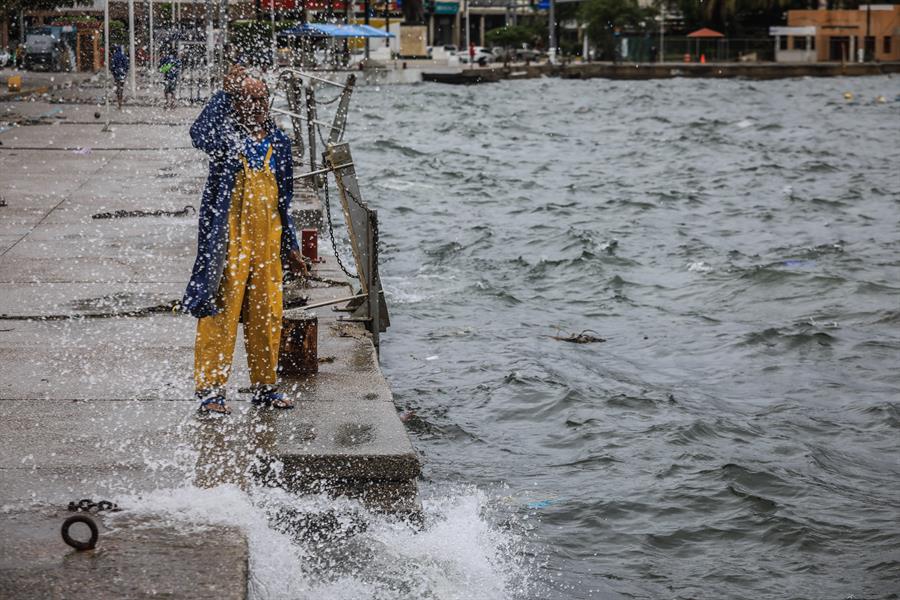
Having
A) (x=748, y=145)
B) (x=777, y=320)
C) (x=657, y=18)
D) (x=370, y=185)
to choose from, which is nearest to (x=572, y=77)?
(x=657, y=18)

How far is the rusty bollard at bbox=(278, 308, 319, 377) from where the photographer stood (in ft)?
24.2

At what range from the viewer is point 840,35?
97312 millimetres

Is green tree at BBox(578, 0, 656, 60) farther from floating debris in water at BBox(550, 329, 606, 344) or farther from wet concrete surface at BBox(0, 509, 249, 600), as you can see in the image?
wet concrete surface at BBox(0, 509, 249, 600)

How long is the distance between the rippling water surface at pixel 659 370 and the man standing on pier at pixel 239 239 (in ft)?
4.46

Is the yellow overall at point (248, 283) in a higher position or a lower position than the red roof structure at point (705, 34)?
lower

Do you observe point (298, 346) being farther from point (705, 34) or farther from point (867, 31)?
point (867, 31)

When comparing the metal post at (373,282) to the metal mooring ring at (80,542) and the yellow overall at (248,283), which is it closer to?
the yellow overall at (248,283)

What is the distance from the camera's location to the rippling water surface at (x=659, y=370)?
6891 mm

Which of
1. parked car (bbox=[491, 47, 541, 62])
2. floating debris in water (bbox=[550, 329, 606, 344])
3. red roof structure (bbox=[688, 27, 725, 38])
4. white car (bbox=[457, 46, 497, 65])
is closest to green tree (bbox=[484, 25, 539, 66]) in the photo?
parked car (bbox=[491, 47, 541, 62])

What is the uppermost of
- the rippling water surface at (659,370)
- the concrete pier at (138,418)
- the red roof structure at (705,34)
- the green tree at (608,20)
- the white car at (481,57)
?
the green tree at (608,20)

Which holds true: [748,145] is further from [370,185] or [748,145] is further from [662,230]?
[662,230]

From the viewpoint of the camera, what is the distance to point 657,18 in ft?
352

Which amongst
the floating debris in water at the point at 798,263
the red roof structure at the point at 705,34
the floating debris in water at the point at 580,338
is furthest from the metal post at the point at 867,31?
the floating debris in water at the point at 580,338

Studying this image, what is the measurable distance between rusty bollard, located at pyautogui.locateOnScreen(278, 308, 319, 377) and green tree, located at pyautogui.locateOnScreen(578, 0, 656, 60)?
304 feet
